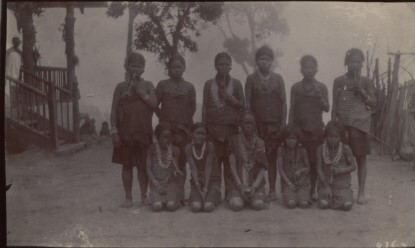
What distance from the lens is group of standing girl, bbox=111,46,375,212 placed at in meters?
3.52

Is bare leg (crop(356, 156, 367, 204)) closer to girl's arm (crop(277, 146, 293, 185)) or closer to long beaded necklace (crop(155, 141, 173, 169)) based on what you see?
girl's arm (crop(277, 146, 293, 185))

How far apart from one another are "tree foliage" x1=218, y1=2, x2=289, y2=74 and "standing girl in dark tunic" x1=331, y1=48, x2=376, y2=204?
1.84ft

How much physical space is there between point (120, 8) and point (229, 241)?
1.52 meters

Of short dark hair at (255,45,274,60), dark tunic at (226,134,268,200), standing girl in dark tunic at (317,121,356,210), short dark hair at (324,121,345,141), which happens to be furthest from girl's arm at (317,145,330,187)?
short dark hair at (255,45,274,60)

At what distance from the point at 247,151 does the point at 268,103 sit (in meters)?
0.37

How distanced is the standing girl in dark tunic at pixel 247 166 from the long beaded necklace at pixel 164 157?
41cm

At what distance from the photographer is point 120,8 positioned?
319cm

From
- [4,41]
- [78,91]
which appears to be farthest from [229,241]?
[4,41]

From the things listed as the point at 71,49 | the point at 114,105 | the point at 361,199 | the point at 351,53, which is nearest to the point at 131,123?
the point at 114,105

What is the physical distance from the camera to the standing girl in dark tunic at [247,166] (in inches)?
144

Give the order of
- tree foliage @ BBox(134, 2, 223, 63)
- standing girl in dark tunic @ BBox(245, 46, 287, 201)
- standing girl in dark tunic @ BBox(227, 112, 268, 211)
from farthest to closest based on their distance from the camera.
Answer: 1. standing girl in dark tunic @ BBox(227, 112, 268, 211)
2. standing girl in dark tunic @ BBox(245, 46, 287, 201)
3. tree foliage @ BBox(134, 2, 223, 63)

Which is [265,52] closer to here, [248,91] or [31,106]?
[248,91]

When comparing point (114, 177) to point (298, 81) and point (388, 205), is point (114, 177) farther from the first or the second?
point (388, 205)

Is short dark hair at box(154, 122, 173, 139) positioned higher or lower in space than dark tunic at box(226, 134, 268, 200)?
higher
